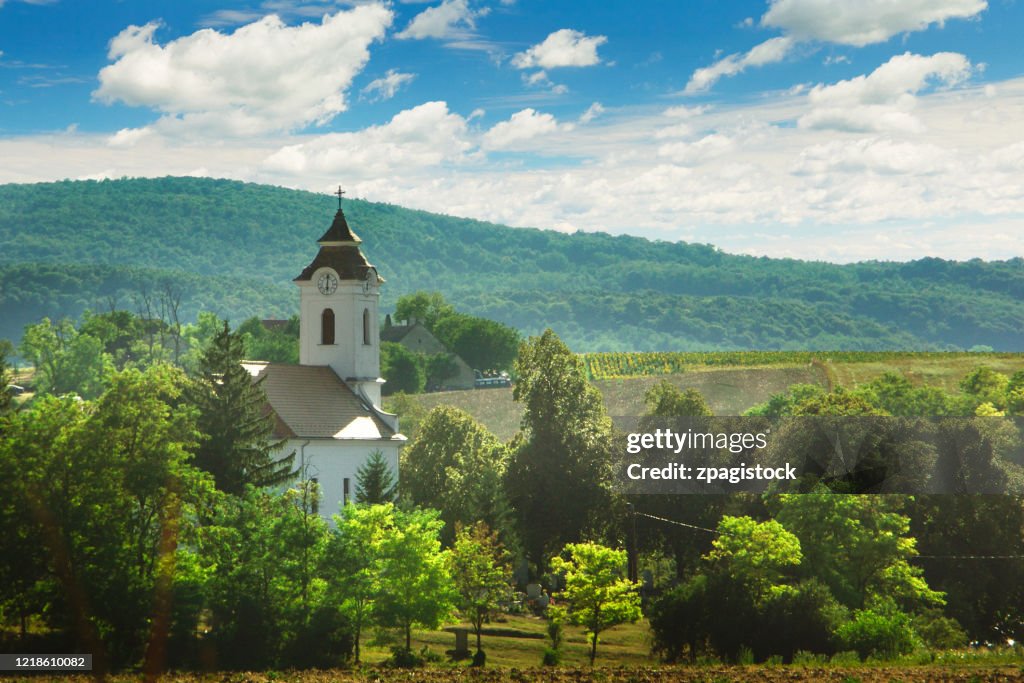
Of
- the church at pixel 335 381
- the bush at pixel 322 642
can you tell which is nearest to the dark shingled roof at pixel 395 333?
the church at pixel 335 381

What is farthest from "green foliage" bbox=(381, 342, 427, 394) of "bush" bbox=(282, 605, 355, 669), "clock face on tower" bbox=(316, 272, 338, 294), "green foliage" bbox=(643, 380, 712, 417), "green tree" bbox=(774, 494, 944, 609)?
"bush" bbox=(282, 605, 355, 669)

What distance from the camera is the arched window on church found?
63594 mm

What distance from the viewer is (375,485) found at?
53625 mm

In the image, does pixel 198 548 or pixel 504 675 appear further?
pixel 198 548

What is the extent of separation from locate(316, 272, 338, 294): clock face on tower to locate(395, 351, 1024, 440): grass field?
36203 mm

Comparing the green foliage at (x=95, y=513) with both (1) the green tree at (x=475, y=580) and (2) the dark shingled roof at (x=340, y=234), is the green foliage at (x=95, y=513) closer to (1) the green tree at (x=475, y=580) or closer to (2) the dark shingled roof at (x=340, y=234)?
(1) the green tree at (x=475, y=580)

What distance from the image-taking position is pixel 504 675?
3541 cm

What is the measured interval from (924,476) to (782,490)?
630 centimetres

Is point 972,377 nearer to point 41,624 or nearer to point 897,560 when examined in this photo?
point 897,560

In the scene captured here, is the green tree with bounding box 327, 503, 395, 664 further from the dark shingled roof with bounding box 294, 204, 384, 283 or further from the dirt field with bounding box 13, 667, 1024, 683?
the dark shingled roof with bounding box 294, 204, 384, 283

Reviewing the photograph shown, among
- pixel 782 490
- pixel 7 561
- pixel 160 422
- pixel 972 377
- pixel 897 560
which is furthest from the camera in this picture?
pixel 972 377

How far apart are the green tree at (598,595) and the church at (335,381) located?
14.0 m

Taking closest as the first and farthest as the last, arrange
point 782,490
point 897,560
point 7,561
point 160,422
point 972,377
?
point 7,561, point 160,422, point 897,560, point 782,490, point 972,377

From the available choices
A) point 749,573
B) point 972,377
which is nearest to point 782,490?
point 749,573
